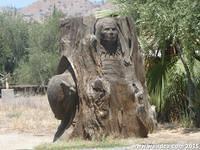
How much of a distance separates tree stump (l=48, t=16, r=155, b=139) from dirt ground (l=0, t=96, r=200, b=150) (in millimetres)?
473

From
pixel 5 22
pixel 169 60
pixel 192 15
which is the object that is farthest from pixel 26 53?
pixel 192 15

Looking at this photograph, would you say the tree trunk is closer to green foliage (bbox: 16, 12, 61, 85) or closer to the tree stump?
the tree stump

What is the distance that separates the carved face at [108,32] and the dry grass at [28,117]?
19.5ft

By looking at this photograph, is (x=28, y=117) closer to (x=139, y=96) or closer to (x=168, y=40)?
(x=168, y=40)

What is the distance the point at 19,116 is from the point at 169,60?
6.62m

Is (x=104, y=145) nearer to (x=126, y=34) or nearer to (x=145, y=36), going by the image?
(x=126, y=34)

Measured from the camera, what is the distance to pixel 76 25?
1146 cm

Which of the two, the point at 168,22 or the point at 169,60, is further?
the point at 169,60

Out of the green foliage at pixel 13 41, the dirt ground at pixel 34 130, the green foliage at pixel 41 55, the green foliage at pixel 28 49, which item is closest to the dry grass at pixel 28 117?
the dirt ground at pixel 34 130

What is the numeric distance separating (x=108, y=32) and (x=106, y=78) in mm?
900

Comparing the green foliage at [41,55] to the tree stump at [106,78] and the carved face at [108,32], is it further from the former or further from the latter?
the carved face at [108,32]

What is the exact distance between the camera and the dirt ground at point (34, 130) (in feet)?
40.3

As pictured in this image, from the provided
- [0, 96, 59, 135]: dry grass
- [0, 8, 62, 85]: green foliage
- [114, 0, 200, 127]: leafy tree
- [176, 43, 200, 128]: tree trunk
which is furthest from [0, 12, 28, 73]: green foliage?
[176, 43, 200, 128]: tree trunk

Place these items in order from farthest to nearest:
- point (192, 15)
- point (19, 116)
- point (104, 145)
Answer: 1. point (19, 116)
2. point (192, 15)
3. point (104, 145)
